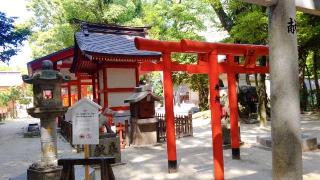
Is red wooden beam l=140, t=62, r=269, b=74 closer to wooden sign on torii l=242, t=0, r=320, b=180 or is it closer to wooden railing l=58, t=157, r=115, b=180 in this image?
wooden sign on torii l=242, t=0, r=320, b=180

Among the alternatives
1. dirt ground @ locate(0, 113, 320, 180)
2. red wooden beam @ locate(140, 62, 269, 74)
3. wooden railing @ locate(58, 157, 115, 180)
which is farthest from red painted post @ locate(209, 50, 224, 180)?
wooden railing @ locate(58, 157, 115, 180)

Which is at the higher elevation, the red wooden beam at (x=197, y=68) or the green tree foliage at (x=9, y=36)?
the green tree foliage at (x=9, y=36)

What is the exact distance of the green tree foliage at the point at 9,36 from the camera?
60.6ft

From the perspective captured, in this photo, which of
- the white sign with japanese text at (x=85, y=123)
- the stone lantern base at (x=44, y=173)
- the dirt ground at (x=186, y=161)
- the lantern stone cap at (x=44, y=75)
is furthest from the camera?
the dirt ground at (x=186, y=161)

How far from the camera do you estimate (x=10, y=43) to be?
1934 centimetres

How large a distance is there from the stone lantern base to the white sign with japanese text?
1.73 meters

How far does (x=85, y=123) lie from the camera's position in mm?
5543

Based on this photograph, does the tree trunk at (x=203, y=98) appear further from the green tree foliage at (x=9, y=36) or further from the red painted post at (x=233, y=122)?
the red painted post at (x=233, y=122)

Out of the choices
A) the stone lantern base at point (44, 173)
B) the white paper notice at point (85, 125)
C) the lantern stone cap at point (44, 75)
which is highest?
the lantern stone cap at point (44, 75)

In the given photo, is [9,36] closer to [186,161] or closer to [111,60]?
[111,60]

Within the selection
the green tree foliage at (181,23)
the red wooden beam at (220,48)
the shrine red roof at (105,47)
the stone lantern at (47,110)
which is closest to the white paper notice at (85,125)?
the stone lantern at (47,110)

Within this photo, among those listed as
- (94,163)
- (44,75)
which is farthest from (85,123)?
(44,75)

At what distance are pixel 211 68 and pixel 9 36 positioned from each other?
15469mm

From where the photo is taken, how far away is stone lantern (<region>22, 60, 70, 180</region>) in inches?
271
